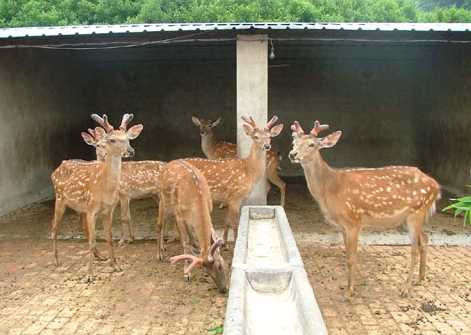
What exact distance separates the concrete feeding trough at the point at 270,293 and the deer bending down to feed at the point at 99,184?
5.35ft

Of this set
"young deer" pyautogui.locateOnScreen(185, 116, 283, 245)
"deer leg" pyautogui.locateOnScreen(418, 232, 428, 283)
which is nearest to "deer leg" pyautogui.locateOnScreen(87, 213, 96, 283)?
"young deer" pyautogui.locateOnScreen(185, 116, 283, 245)

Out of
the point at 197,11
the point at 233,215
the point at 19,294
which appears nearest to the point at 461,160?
the point at 233,215

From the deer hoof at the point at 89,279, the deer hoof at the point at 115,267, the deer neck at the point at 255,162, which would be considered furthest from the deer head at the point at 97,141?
the deer neck at the point at 255,162

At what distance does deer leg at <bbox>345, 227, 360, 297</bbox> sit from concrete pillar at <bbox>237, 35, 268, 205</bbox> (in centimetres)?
218

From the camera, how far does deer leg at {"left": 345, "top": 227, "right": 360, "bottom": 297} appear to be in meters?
5.29

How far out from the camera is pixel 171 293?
17.9ft

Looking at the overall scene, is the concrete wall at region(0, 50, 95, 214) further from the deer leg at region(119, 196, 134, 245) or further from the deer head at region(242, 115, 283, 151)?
the deer head at region(242, 115, 283, 151)

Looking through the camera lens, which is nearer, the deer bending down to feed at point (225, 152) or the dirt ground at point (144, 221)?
the dirt ground at point (144, 221)

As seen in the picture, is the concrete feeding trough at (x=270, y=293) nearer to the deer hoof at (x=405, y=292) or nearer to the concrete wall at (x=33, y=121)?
the deer hoof at (x=405, y=292)

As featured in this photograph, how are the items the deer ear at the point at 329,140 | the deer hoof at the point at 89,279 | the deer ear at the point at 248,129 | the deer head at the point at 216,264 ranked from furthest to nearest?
the deer ear at the point at 248,129
the deer hoof at the point at 89,279
the deer ear at the point at 329,140
the deer head at the point at 216,264

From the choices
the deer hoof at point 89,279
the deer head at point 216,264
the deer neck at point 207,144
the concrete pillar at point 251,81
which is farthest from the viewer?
the deer neck at point 207,144

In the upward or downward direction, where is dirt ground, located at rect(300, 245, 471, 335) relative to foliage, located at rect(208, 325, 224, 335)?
downward

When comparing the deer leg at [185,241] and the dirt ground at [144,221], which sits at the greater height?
the deer leg at [185,241]

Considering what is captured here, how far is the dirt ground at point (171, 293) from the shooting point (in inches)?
185
